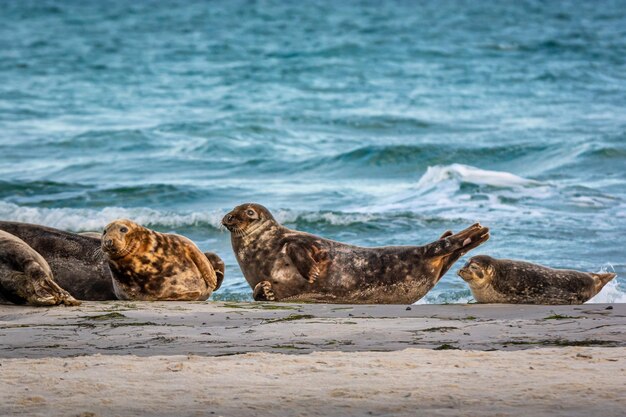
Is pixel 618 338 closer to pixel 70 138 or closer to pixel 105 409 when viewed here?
pixel 105 409

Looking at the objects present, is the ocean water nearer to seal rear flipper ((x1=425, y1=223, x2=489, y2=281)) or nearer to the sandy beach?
seal rear flipper ((x1=425, y1=223, x2=489, y2=281))

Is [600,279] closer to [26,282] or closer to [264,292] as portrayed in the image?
[264,292]

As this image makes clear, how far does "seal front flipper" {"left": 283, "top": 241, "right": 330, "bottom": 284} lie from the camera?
27.4 feet

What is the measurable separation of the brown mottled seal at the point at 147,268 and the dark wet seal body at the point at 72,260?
0.32 metres

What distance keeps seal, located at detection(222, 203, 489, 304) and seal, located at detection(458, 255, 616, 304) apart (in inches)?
11.4

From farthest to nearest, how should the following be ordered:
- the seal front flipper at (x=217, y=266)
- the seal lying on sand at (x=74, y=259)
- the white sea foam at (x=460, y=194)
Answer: the white sea foam at (x=460, y=194) → the seal front flipper at (x=217, y=266) → the seal lying on sand at (x=74, y=259)

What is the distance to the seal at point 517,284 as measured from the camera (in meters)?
8.05

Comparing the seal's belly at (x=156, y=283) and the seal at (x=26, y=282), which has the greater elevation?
the seal at (x=26, y=282)

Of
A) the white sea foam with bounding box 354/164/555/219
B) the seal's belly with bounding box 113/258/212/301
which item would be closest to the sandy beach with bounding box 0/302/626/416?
the seal's belly with bounding box 113/258/212/301

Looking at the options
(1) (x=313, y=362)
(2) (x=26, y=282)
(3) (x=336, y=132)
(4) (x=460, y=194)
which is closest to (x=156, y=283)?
(2) (x=26, y=282)

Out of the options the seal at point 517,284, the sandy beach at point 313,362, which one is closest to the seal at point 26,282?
the sandy beach at point 313,362

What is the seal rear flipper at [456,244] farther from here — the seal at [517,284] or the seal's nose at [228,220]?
the seal's nose at [228,220]

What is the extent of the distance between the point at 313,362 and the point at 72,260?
3727 millimetres

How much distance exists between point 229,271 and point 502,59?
27.7 m
